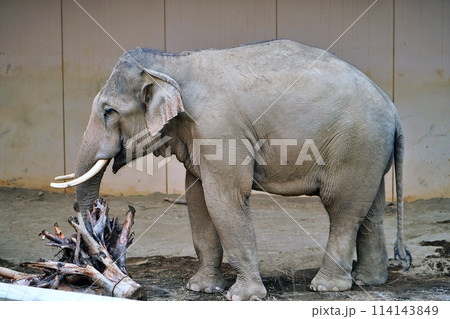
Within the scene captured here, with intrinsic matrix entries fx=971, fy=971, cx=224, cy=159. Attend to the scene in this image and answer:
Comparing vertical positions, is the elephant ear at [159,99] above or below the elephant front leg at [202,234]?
above

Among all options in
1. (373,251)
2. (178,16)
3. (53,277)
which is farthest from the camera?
(178,16)

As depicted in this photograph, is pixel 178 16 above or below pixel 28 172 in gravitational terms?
above

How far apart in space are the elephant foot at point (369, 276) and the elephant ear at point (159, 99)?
5.88 feet

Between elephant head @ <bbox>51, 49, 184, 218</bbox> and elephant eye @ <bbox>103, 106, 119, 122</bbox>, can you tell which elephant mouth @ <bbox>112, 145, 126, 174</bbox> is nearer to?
elephant head @ <bbox>51, 49, 184, 218</bbox>

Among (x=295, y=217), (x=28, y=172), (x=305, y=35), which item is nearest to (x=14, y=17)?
(x=28, y=172)

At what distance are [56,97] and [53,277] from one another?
15.5 feet

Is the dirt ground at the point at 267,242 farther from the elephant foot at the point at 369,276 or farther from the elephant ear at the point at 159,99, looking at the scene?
the elephant ear at the point at 159,99

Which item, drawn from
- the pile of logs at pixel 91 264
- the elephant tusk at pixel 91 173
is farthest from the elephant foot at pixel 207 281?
the elephant tusk at pixel 91 173

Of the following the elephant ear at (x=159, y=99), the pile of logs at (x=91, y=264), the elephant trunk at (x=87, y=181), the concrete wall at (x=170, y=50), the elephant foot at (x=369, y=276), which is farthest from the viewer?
the concrete wall at (x=170, y=50)

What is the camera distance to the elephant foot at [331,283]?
6703mm

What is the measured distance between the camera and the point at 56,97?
10.9 m

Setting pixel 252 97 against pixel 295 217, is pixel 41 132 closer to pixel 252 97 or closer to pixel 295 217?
pixel 295 217

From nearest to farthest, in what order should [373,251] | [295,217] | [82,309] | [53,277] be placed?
[82,309] < [53,277] < [373,251] < [295,217]

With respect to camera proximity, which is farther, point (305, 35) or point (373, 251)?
point (305, 35)
